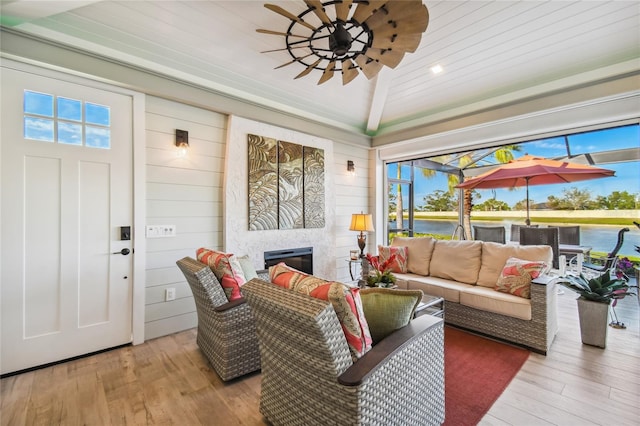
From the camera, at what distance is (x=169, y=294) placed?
299 centimetres

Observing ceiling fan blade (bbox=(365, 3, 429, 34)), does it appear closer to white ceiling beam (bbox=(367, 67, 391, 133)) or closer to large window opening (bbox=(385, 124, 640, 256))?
white ceiling beam (bbox=(367, 67, 391, 133))

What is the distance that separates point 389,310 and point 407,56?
3129 millimetres

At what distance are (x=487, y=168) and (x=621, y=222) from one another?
226 centimetres

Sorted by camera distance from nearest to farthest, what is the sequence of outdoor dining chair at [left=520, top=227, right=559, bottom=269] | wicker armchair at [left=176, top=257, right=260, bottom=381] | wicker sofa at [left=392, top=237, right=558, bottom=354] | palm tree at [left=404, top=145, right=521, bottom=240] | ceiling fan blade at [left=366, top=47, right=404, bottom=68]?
1. wicker armchair at [left=176, top=257, right=260, bottom=381]
2. ceiling fan blade at [left=366, top=47, right=404, bottom=68]
3. wicker sofa at [left=392, top=237, right=558, bottom=354]
4. outdoor dining chair at [left=520, top=227, right=559, bottom=269]
5. palm tree at [left=404, top=145, right=521, bottom=240]

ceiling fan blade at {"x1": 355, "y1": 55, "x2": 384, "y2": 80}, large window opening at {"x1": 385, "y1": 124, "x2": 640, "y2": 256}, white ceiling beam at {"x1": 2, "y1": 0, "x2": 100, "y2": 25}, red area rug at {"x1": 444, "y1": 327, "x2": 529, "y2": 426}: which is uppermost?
white ceiling beam at {"x1": 2, "y1": 0, "x2": 100, "y2": 25}

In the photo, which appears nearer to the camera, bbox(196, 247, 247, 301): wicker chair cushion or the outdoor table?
bbox(196, 247, 247, 301): wicker chair cushion

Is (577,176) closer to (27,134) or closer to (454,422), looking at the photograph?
(454,422)

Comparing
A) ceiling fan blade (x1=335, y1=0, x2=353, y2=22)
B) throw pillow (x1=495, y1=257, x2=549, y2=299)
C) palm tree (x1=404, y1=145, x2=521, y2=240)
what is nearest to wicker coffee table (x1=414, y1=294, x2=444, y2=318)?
throw pillow (x1=495, y1=257, x2=549, y2=299)

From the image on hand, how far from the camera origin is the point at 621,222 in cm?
450

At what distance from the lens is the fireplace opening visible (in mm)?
3762

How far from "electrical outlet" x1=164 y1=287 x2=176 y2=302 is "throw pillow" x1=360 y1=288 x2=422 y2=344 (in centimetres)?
240

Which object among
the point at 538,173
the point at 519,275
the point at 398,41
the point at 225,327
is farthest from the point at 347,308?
the point at 538,173

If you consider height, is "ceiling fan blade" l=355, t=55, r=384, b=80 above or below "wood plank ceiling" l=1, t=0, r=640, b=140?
below

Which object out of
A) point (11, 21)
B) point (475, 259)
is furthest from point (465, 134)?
point (11, 21)
